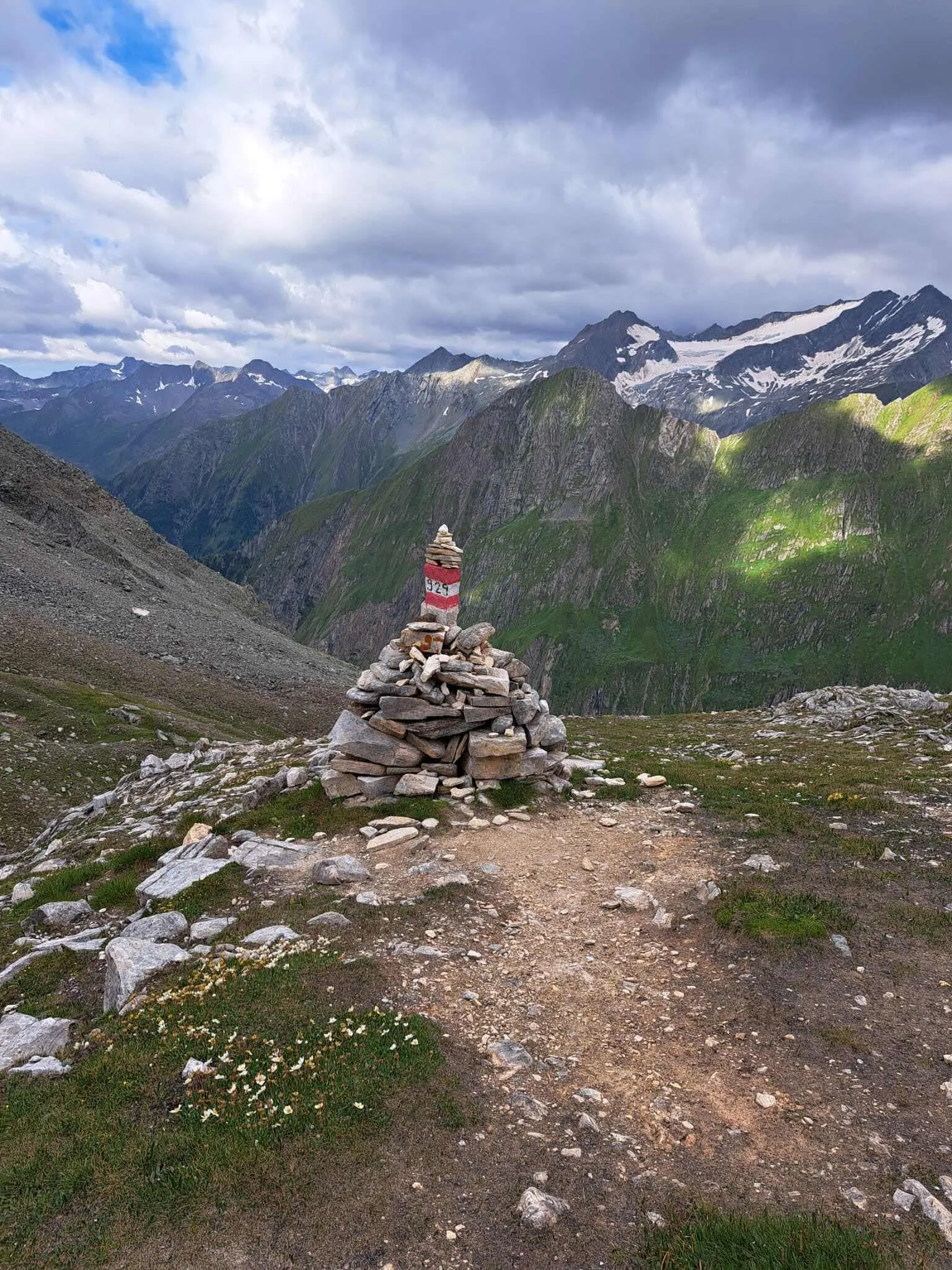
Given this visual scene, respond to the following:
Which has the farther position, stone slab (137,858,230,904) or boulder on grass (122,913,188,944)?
stone slab (137,858,230,904)

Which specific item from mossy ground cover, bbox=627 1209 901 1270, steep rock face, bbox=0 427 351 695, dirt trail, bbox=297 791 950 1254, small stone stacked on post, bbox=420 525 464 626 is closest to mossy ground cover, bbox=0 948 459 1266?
dirt trail, bbox=297 791 950 1254

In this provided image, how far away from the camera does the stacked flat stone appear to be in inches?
853

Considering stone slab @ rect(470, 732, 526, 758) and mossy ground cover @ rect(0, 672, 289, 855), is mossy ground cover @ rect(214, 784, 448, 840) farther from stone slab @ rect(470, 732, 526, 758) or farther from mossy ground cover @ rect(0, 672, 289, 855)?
mossy ground cover @ rect(0, 672, 289, 855)

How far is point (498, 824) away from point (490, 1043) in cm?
916

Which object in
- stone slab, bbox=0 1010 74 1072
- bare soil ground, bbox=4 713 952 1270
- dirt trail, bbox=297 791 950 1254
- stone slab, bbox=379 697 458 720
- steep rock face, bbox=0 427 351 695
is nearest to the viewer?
bare soil ground, bbox=4 713 952 1270

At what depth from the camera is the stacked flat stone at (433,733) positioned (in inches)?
853

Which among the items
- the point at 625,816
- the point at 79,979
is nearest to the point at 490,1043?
the point at 79,979

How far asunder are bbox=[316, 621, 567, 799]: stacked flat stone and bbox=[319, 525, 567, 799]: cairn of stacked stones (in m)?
0.03

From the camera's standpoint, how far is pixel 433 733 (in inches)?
864

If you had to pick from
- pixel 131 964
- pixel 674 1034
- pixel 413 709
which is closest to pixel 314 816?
pixel 413 709

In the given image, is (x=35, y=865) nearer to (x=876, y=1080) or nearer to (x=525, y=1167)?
(x=525, y=1167)

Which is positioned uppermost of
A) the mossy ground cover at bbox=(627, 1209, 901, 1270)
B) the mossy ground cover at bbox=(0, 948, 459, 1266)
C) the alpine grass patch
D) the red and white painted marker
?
the red and white painted marker

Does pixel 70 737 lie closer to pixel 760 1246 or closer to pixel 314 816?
pixel 314 816

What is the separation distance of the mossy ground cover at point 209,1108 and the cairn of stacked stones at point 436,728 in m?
9.67
